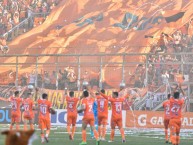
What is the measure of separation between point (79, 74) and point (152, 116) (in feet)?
24.1

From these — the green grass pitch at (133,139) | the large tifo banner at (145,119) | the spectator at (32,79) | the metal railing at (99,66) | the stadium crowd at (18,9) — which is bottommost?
the green grass pitch at (133,139)

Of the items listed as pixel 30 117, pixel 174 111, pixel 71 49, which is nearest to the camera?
pixel 174 111

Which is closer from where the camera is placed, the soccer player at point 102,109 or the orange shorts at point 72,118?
the soccer player at point 102,109

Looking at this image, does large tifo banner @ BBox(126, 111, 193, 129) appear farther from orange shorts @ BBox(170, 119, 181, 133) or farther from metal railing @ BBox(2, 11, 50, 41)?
metal railing @ BBox(2, 11, 50, 41)

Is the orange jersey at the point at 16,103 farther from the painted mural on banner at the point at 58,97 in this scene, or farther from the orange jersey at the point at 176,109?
the painted mural on banner at the point at 58,97

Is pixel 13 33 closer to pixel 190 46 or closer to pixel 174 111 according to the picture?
pixel 190 46

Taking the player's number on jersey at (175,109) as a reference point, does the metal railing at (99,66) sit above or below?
above

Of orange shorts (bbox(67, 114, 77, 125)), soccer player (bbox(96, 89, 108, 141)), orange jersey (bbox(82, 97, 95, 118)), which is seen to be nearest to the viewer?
orange jersey (bbox(82, 97, 95, 118))

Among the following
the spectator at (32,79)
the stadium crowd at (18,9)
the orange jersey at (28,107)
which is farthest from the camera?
the stadium crowd at (18,9)

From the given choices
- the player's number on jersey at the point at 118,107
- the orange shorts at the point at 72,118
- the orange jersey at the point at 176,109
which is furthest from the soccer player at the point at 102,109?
the orange jersey at the point at 176,109

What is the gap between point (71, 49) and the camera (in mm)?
43656

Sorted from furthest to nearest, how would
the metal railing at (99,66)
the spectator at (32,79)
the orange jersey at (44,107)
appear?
the spectator at (32,79), the metal railing at (99,66), the orange jersey at (44,107)

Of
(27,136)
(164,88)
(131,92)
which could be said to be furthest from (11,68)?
(27,136)

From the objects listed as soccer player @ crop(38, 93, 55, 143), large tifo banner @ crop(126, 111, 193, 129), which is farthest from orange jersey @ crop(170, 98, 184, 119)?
large tifo banner @ crop(126, 111, 193, 129)
